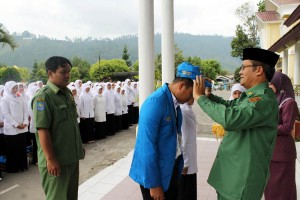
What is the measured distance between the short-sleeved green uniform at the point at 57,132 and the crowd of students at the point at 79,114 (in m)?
3.47

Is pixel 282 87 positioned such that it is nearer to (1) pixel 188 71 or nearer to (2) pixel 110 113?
(1) pixel 188 71

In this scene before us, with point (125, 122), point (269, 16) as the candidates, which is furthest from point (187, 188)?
point (269, 16)

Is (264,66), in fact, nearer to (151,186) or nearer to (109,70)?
(151,186)

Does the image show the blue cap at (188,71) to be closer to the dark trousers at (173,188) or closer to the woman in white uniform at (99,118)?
the dark trousers at (173,188)

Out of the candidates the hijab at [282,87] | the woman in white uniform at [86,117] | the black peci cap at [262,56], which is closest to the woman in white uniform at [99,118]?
the woman in white uniform at [86,117]

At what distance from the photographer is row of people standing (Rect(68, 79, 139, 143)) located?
351 inches

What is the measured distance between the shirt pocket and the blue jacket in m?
0.91

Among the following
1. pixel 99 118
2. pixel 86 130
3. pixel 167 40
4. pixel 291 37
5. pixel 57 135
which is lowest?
pixel 86 130

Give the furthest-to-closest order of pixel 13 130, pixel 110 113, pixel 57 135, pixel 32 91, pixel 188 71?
pixel 110 113, pixel 32 91, pixel 13 130, pixel 57 135, pixel 188 71

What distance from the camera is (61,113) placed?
9.16 ft

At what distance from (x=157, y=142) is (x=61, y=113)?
42.9 inches

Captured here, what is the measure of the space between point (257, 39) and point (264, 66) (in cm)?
3420

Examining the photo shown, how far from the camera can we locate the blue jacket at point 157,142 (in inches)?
82.4

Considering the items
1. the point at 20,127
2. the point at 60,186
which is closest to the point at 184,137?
Result: the point at 60,186
